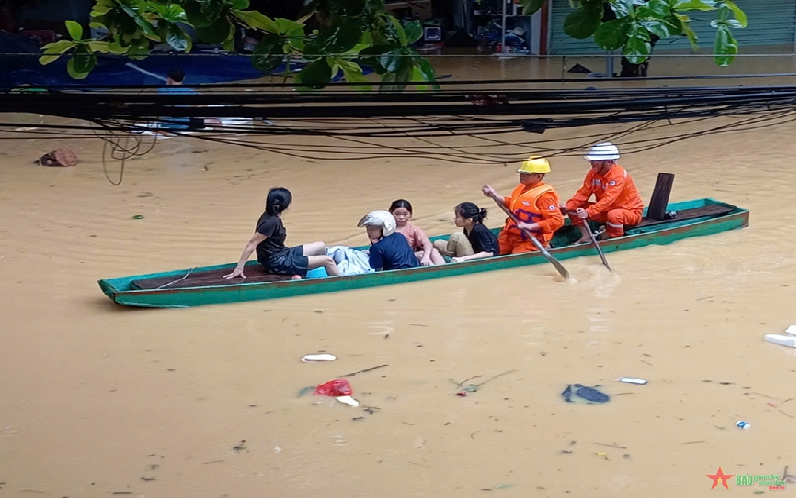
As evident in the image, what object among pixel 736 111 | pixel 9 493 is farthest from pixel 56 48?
pixel 736 111

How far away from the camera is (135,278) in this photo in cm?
795

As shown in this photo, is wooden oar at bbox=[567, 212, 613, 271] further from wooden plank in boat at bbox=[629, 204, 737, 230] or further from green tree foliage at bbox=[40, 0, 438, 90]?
green tree foliage at bbox=[40, 0, 438, 90]

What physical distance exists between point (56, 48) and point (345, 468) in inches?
119

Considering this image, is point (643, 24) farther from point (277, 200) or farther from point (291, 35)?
point (277, 200)

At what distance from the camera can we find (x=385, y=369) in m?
6.71

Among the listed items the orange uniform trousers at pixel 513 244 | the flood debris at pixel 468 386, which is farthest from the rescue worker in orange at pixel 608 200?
the flood debris at pixel 468 386

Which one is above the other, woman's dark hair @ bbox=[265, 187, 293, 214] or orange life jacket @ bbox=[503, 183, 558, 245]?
woman's dark hair @ bbox=[265, 187, 293, 214]

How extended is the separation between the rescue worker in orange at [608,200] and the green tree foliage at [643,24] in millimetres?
5513

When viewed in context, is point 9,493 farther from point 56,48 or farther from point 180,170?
point 180,170

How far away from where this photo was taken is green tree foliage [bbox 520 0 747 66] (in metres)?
3.06

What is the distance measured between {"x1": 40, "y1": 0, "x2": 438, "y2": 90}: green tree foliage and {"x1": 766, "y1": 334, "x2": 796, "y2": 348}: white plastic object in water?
14.9 feet

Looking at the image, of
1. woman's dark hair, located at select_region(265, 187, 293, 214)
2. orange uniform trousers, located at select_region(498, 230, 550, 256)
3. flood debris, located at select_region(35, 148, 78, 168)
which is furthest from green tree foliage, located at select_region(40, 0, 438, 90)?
flood debris, located at select_region(35, 148, 78, 168)

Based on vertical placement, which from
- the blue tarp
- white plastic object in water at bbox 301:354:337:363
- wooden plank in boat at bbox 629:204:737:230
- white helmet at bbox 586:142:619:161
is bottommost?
white plastic object in water at bbox 301:354:337:363

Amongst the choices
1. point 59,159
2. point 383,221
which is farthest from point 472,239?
point 59,159
